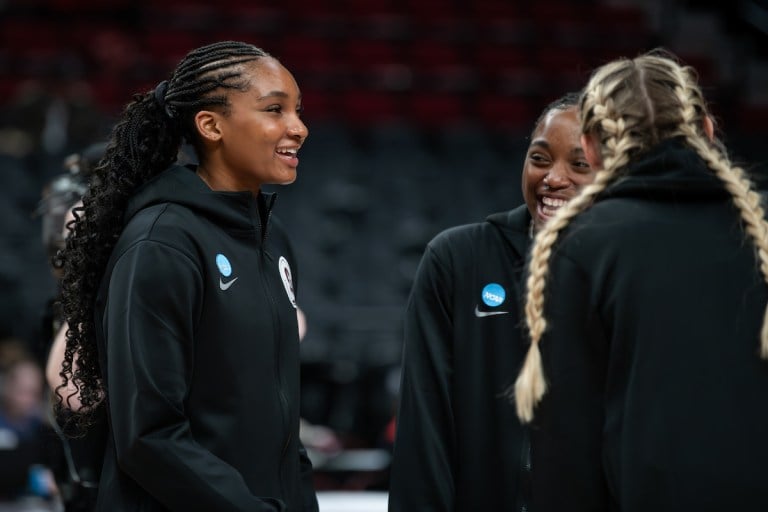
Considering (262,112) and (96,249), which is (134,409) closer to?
(96,249)

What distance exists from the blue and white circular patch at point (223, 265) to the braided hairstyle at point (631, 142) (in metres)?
0.70

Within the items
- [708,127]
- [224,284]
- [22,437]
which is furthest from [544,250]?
[22,437]

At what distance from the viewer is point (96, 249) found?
2393mm

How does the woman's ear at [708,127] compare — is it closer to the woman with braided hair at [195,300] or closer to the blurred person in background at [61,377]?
the woman with braided hair at [195,300]

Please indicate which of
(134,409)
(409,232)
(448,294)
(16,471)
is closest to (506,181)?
(409,232)

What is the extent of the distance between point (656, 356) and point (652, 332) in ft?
0.13

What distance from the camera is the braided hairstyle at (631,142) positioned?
6.06 ft

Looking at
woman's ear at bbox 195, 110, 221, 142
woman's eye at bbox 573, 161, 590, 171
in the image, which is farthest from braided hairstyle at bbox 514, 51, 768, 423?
woman's ear at bbox 195, 110, 221, 142

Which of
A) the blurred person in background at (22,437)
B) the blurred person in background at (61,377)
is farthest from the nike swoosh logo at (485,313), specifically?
the blurred person in background at (22,437)

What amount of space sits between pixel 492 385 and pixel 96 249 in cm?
93

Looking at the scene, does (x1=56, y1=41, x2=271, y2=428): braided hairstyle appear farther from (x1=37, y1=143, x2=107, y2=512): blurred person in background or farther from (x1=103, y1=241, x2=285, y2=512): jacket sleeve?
(x1=103, y1=241, x2=285, y2=512): jacket sleeve

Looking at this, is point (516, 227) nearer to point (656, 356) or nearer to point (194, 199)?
point (194, 199)

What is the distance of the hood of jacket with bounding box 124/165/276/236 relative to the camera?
7.76ft

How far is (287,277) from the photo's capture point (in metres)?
2.62
